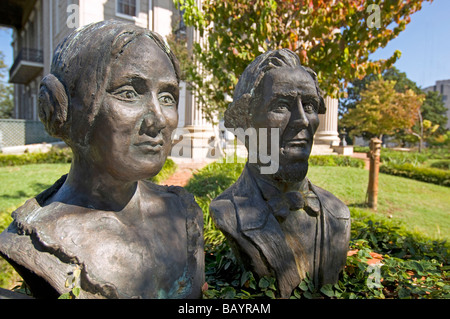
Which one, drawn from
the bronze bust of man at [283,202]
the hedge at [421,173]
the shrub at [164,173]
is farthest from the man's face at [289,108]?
the hedge at [421,173]

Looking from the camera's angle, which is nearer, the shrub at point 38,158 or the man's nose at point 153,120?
the man's nose at point 153,120

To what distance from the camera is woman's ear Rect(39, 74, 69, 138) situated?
1452 mm

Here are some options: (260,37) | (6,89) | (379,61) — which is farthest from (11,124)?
(6,89)

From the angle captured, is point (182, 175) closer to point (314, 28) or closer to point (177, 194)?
point (314, 28)

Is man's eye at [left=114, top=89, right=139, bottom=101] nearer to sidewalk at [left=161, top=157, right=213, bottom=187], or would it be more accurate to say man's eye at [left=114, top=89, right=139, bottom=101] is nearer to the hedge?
sidewalk at [left=161, top=157, right=213, bottom=187]

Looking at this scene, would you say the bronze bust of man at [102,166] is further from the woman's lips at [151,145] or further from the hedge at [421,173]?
the hedge at [421,173]

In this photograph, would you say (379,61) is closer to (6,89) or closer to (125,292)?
(125,292)

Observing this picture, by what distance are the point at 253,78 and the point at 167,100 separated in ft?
3.32

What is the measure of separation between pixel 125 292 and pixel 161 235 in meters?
0.34

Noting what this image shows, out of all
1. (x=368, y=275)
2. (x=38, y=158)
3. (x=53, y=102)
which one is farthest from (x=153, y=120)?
(x=38, y=158)

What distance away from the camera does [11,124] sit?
15406 millimetres

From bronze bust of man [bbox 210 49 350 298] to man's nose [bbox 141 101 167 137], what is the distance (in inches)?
42.2

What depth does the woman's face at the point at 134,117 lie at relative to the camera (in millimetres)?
1453

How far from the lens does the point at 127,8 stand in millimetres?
13781
